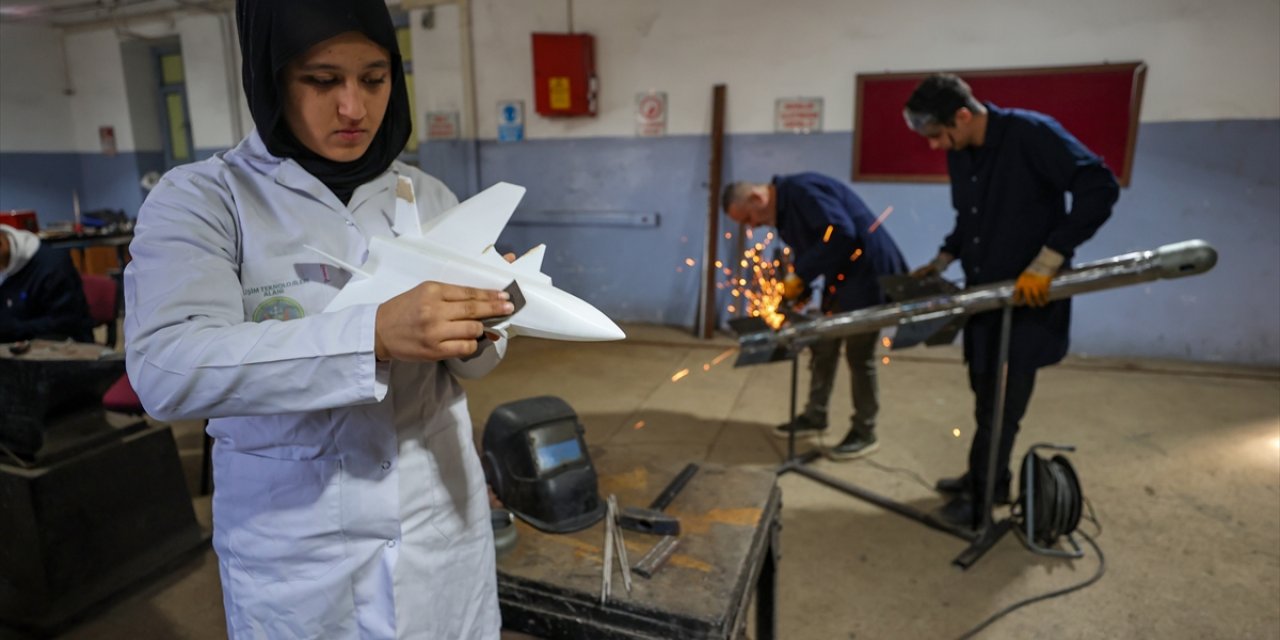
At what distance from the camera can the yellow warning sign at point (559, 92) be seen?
566 centimetres

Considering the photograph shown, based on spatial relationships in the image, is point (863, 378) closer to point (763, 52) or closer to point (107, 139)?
point (763, 52)

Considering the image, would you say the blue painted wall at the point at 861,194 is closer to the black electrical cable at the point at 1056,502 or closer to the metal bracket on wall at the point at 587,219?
the metal bracket on wall at the point at 587,219

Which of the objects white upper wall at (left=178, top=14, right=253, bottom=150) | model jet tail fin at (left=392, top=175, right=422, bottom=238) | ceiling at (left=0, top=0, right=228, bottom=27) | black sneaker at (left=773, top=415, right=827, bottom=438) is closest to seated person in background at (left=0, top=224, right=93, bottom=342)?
model jet tail fin at (left=392, top=175, right=422, bottom=238)

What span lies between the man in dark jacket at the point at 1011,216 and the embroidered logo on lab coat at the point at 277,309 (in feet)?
7.63

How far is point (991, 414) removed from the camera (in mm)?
2707

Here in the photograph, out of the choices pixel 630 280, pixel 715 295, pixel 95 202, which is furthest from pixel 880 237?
pixel 95 202

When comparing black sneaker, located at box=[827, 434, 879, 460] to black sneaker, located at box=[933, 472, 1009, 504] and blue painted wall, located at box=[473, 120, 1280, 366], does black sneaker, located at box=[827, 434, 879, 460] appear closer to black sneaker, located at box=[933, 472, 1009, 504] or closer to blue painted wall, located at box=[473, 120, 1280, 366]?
black sneaker, located at box=[933, 472, 1009, 504]

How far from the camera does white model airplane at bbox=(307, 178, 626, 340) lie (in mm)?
939

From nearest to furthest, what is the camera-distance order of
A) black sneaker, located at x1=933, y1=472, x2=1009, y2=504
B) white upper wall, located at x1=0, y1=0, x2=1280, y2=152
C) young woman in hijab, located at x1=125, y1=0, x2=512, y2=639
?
young woman in hijab, located at x1=125, y1=0, x2=512, y2=639 → black sneaker, located at x1=933, y1=472, x2=1009, y2=504 → white upper wall, located at x1=0, y1=0, x2=1280, y2=152

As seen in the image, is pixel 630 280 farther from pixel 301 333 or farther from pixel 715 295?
pixel 301 333

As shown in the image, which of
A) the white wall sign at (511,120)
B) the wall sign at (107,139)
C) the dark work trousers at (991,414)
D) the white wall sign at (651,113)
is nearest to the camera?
the dark work trousers at (991,414)

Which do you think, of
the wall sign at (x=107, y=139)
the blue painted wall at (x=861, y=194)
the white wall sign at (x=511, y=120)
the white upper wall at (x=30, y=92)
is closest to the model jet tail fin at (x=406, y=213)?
the white upper wall at (x=30, y=92)

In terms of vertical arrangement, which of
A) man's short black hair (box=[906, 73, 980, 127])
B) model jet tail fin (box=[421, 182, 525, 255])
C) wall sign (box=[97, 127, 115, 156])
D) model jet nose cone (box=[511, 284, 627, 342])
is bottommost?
model jet nose cone (box=[511, 284, 627, 342])

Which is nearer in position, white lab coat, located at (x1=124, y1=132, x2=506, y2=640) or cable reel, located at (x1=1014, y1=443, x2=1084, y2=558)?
white lab coat, located at (x1=124, y1=132, x2=506, y2=640)
